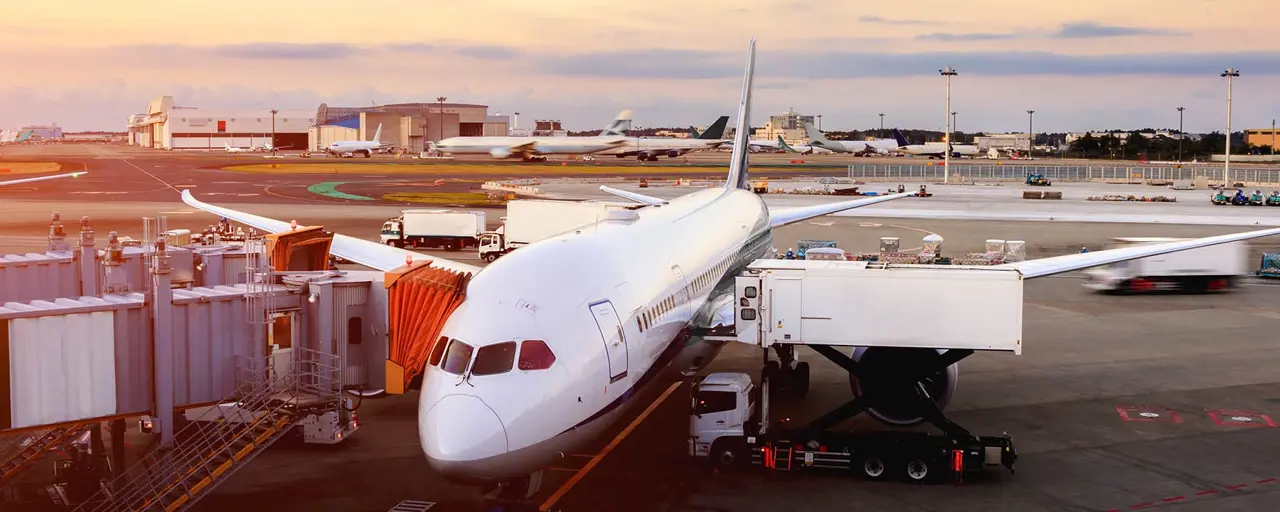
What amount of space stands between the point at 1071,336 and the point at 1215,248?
1685 cm

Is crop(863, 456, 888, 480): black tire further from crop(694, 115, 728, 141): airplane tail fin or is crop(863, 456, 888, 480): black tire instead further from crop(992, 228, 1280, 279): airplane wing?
crop(694, 115, 728, 141): airplane tail fin

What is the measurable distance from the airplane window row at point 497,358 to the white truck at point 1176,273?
138ft

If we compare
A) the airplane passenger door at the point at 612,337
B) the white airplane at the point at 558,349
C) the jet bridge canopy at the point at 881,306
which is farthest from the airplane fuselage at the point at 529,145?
the airplane passenger door at the point at 612,337

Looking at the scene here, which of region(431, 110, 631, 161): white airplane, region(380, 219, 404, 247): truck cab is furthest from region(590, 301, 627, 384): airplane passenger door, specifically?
region(431, 110, 631, 161): white airplane

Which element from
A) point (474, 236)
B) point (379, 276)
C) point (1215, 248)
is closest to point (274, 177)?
point (474, 236)

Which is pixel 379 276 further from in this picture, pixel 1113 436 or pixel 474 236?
pixel 474 236

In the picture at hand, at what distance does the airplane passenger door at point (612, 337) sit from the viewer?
19922 mm

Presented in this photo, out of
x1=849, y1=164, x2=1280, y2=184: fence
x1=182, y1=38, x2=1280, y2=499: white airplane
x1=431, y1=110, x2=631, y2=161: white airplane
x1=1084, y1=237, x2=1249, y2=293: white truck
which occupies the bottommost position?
x1=1084, y1=237, x2=1249, y2=293: white truck

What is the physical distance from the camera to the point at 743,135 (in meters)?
48.9

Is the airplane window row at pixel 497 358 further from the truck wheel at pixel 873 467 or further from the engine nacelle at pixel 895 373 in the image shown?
the engine nacelle at pixel 895 373

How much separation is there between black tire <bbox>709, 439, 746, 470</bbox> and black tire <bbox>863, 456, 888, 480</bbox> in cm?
256

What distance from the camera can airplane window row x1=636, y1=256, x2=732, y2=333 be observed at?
73.1 ft

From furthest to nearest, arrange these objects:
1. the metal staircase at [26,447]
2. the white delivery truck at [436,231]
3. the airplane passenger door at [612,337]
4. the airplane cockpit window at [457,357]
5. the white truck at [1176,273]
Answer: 1. the white delivery truck at [436,231]
2. the white truck at [1176,273]
3. the metal staircase at [26,447]
4. the airplane passenger door at [612,337]
5. the airplane cockpit window at [457,357]

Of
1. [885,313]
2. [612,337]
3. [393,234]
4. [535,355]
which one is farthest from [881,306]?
[393,234]
